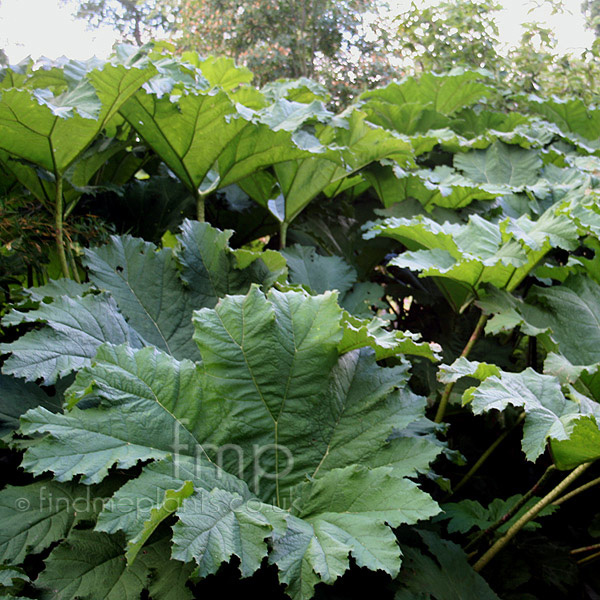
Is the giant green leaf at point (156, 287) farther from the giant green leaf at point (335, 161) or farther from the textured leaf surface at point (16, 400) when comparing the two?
the giant green leaf at point (335, 161)

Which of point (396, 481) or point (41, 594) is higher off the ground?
point (396, 481)

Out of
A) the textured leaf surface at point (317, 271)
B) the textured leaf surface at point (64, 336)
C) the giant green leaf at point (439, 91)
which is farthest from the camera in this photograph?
the giant green leaf at point (439, 91)

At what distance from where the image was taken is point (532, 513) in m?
1.17

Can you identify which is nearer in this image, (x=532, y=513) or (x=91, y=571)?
(x=91, y=571)

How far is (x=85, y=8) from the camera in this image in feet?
52.9

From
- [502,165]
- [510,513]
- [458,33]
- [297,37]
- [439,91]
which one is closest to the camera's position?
[510,513]

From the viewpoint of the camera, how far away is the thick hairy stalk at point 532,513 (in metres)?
1.12

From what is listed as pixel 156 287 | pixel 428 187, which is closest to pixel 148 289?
pixel 156 287

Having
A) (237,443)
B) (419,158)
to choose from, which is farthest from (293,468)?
(419,158)

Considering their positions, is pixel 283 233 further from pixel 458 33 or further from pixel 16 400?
pixel 458 33

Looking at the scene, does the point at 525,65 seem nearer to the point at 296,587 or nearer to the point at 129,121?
the point at 129,121

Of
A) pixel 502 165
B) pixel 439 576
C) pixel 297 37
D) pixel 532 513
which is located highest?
pixel 297 37

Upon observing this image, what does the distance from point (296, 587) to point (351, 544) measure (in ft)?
0.36

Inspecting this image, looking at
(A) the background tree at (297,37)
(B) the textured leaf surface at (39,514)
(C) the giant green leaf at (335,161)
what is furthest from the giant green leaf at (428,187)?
(A) the background tree at (297,37)
